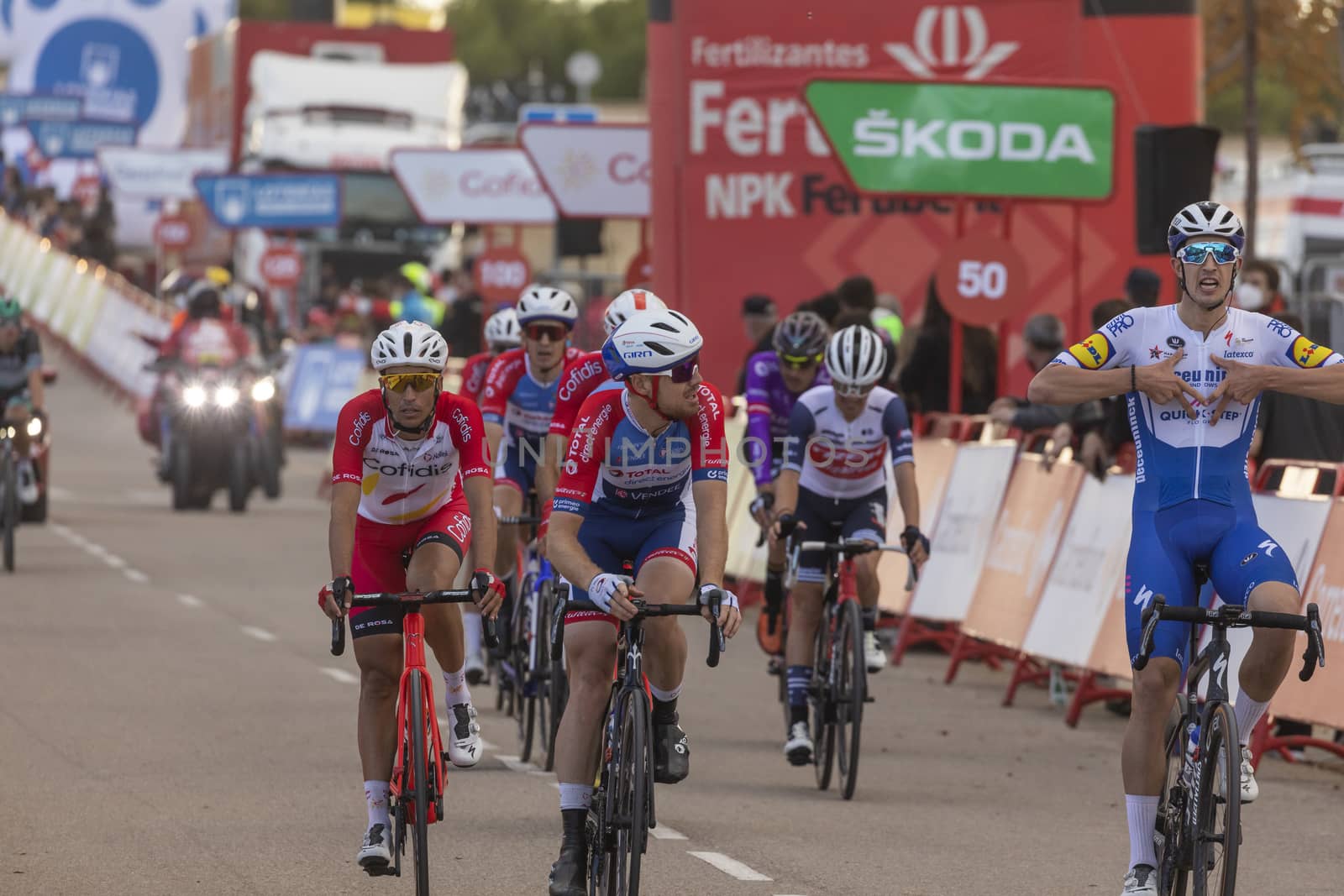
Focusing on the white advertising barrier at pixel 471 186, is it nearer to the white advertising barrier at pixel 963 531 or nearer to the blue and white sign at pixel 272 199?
the blue and white sign at pixel 272 199

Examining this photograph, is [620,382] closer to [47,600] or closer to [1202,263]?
[1202,263]

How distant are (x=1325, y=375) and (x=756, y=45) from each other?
1653 centimetres

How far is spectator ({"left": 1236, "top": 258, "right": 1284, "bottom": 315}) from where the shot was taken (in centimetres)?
1691

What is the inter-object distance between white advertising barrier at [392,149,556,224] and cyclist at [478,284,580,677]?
64.0 feet

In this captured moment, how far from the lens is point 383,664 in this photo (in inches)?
353

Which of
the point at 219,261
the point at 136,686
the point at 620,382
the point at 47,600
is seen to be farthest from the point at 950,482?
the point at 219,261

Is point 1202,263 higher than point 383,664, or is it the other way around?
point 1202,263

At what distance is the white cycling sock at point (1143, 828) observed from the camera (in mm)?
8172

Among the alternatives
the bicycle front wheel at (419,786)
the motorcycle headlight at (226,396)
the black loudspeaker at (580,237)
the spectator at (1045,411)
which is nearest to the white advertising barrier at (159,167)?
the black loudspeaker at (580,237)

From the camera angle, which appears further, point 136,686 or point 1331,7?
point 1331,7

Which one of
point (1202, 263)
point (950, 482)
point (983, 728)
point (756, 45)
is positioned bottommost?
point (983, 728)

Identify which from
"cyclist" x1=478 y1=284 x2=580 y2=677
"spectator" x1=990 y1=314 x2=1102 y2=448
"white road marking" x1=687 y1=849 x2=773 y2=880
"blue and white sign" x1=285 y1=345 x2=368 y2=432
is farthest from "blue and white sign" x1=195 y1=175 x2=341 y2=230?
"white road marking" x1=687 y1=849 x2=773 y2=880

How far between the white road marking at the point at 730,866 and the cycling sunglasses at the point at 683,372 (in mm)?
1955

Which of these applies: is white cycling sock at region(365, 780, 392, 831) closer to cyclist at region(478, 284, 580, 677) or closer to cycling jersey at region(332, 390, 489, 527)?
cycling jersey at region(332, 390, 489, 527)
